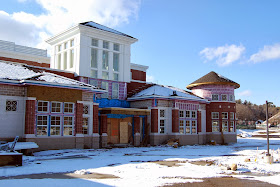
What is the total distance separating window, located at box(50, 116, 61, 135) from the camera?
2148 cm

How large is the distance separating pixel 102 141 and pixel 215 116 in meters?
14.4

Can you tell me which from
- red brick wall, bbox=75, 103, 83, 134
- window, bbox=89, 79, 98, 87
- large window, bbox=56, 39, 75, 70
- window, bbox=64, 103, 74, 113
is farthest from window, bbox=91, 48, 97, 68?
window, bbox=64, 103, 74, 113

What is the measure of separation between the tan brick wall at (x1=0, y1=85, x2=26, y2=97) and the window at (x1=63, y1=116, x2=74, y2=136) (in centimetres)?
347

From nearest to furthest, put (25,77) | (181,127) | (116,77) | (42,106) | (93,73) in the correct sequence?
(25,77), (42,106), (93,73), (116,77), (181,127)

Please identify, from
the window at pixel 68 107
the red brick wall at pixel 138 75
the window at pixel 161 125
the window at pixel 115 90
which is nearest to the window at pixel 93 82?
the window at pixel 115 90

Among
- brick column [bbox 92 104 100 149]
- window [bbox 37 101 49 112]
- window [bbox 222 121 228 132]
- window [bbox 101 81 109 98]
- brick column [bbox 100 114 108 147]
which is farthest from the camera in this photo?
window [bbox 222 121 228 132]

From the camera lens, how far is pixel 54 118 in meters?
21.6

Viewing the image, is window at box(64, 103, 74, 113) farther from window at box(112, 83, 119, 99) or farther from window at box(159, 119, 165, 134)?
window at box(159, 119, 165, 134)

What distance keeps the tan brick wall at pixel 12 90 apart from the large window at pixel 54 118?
4.10 feet

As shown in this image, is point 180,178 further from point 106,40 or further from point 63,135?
point 106,40

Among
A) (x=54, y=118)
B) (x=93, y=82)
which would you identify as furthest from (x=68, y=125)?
(x=93, y=82)

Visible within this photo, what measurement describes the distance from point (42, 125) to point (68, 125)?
6.31 ft

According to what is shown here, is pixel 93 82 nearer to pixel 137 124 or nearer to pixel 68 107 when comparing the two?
pixel 137 124

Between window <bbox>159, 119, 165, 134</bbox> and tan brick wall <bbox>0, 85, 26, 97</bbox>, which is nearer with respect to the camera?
tan brick wall <bbox>0, 85, 26, 97</bbox>
